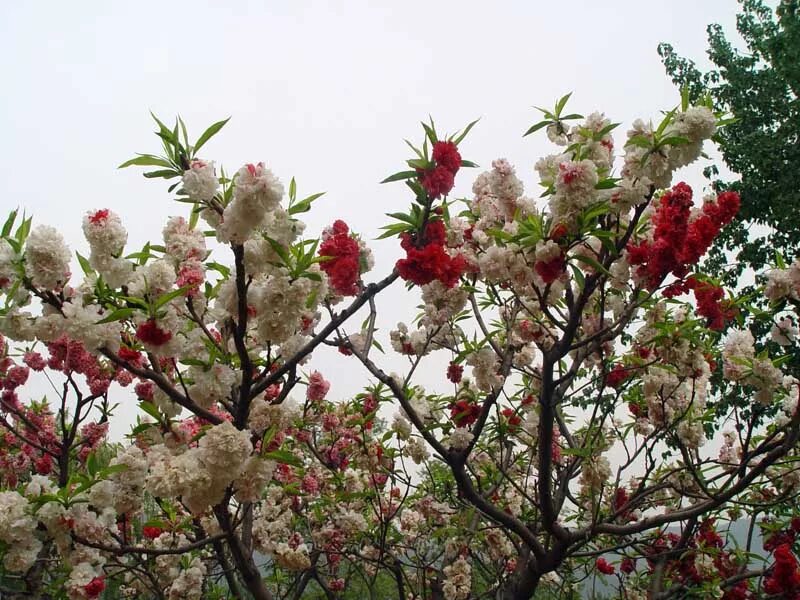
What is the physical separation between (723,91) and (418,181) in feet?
33.8

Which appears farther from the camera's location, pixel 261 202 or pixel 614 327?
pixel 614 327

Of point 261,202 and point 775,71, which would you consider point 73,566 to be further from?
point 775,71

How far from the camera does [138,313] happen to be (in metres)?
2.65

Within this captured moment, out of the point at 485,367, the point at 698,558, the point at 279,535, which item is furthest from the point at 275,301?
the point at 698,558

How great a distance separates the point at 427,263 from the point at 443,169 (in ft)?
1.35

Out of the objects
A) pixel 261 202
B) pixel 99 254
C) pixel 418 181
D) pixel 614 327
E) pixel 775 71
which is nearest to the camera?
pixel 261 202

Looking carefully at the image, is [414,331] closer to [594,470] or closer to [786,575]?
[594,470]

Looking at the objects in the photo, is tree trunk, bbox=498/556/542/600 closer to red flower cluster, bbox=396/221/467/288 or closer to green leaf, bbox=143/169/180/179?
red flower cluster, bbox=396/221/467/288

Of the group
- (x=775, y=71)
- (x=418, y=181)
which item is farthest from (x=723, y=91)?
(x=418, y=181)

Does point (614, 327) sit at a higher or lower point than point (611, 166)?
lower

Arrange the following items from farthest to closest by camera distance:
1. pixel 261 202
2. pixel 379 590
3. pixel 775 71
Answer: pixel 775 71 → pixel 379 590 → pixel 261 202

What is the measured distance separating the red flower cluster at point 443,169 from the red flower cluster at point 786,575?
3.16m

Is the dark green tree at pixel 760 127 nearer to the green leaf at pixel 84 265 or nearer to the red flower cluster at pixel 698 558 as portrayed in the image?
the red flower cluster at pixel 698 558

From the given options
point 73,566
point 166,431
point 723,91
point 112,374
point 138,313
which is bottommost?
point 73,566
